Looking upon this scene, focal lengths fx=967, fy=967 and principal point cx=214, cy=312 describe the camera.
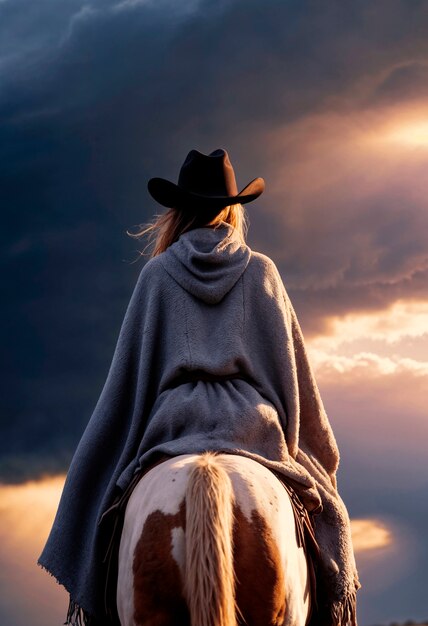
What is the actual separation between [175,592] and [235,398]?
1.55 metres

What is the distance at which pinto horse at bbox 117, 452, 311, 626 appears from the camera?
13.9 feet

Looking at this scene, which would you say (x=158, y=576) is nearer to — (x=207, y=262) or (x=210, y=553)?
(x=210, y=553)

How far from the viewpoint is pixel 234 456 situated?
488cm

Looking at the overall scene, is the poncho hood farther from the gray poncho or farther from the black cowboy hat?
the black cowboy hat

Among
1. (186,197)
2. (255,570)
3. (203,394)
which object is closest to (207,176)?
(186,197)

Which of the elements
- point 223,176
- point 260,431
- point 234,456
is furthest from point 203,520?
point 223,176

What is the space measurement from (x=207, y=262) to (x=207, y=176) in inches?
35.8

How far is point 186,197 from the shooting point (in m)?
6.54

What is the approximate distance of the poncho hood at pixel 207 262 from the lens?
5938 mm

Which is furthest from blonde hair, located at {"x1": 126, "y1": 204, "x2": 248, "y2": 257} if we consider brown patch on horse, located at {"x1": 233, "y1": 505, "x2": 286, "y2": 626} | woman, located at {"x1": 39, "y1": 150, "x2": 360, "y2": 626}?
brown patch on horse, located at {"x1": 233, "y1": 505, "x2": 286, "y2": 626}

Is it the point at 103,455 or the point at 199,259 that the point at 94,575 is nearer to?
the point at 103,455

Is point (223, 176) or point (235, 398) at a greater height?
point (223, 176)

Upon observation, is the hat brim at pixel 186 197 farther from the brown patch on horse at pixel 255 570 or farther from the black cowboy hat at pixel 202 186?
the brown patch on horse at pixel 255 570

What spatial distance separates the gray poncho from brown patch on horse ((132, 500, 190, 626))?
924 mm
